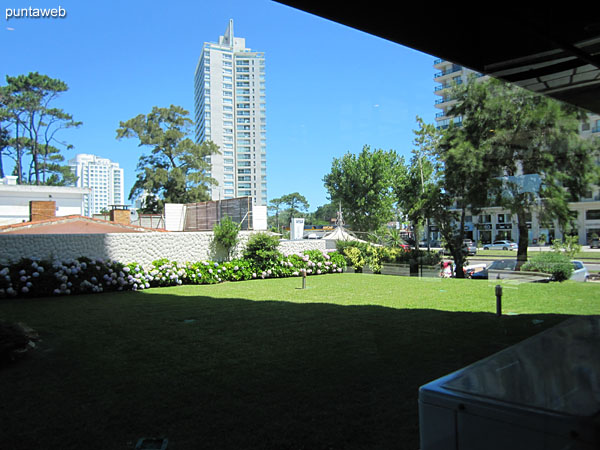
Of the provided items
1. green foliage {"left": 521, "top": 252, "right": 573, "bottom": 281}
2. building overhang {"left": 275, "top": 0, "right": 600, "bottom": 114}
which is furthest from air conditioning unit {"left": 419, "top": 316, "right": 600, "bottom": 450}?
green foliage {"left": 521, "top": 252, "right": 573, "bottom": 281}

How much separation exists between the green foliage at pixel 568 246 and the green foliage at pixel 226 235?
9548 mm

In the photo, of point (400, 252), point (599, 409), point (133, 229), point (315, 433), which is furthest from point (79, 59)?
point (599, 409)

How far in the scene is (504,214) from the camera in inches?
273

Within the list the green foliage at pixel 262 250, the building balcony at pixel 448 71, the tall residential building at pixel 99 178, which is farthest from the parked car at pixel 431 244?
the tall residential building at pixel 99 178

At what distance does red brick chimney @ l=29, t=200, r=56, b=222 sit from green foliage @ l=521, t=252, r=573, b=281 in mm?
19540

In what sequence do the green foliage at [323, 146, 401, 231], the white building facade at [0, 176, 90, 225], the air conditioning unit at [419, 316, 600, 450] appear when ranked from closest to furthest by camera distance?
the air conditioning unit at [419, 316, 600, 450], the green foliage at [323, 146, 401, 231], the white building facade at [0, 176, 90, 225]

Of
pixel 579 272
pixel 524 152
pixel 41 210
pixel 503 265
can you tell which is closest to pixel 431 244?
pixel 503 265

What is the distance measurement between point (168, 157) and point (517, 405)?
3202 cm

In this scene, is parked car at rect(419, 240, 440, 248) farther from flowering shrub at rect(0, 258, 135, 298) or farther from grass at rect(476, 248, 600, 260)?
flowering shrub at rect(0, 258, 135, 298)

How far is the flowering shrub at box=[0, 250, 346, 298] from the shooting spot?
9664 millimetres

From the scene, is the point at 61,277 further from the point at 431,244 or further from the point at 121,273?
the point at 431,244

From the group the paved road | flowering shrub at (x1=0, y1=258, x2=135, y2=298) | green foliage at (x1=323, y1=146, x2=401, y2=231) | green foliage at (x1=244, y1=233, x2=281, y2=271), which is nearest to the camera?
the paved road

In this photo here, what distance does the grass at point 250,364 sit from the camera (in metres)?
3.01

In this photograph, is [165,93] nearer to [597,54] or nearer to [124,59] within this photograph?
[124,59]
